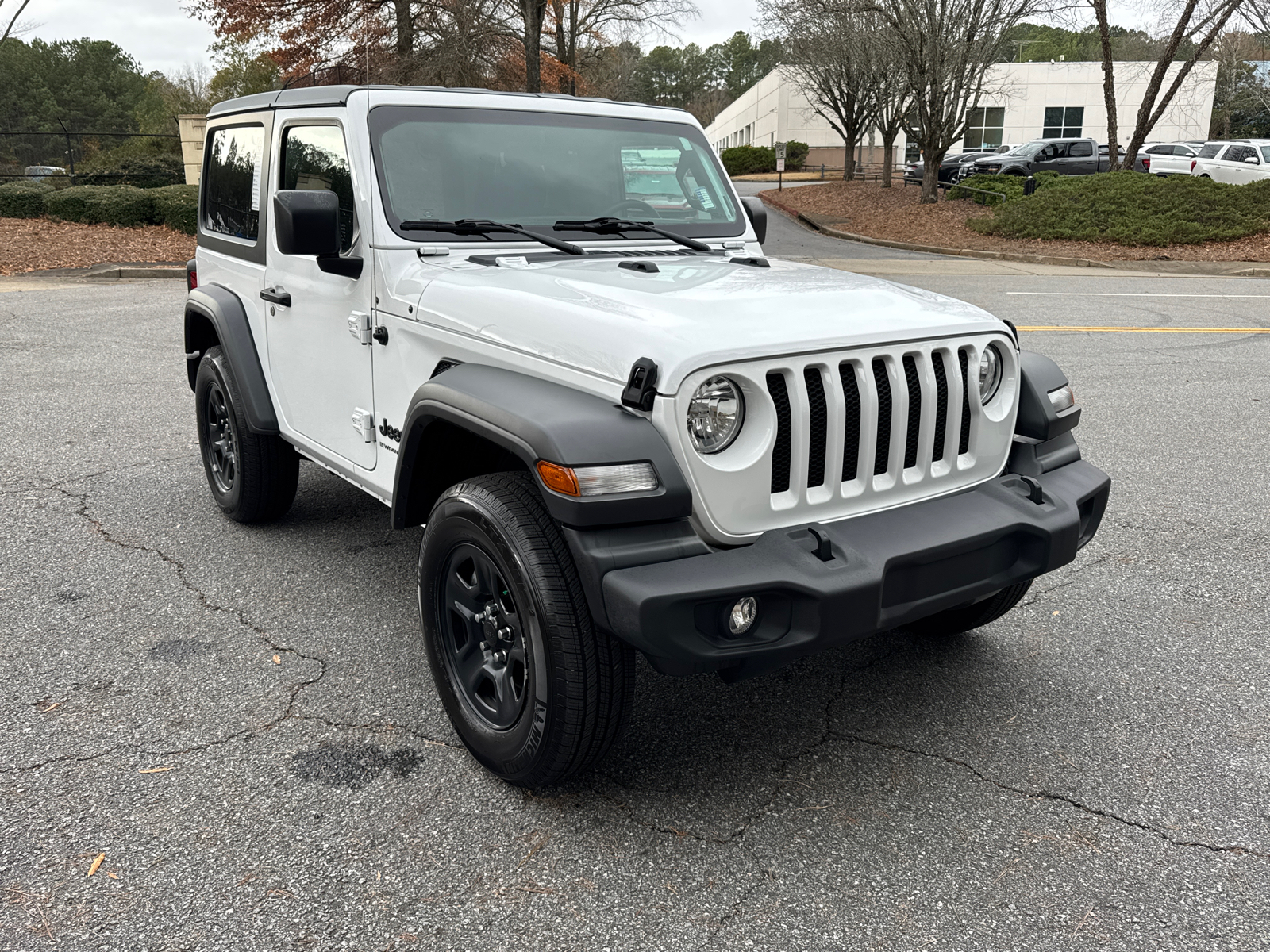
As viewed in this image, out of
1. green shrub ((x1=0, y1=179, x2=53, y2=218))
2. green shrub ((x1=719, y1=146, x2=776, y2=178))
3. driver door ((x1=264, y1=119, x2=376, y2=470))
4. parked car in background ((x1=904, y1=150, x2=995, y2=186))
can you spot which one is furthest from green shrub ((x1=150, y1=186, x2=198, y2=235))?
green shrub ((x1=719, y1=146, x2=776, y2=178))

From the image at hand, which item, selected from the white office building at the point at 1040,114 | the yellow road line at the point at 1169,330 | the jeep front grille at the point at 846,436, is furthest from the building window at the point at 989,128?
the jeep front grille at the point at 846,436

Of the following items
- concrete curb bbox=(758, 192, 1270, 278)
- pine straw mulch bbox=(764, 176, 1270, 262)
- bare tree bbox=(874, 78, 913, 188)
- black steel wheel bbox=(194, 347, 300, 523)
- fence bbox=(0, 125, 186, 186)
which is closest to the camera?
black steel wheel bbox=(194, 347, 300, 523)

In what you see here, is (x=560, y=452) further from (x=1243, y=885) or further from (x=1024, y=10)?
(x=1024, y=10)

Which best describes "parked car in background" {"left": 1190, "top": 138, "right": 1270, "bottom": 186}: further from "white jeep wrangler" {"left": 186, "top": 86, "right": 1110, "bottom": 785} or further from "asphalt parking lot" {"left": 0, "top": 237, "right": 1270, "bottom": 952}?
"white jeep wrangler" {"left": 186, "top": 86, "right": 1110, "bottom": 785}

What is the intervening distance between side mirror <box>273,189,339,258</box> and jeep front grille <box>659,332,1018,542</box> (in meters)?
1.51

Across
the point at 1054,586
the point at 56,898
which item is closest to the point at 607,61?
the point at 1054,586

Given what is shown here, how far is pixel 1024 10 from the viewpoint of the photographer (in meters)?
22.3

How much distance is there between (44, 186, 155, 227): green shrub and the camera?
63.5 feet

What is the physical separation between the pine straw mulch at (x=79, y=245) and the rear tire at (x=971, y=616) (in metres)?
15.7

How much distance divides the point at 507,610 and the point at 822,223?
2375cm

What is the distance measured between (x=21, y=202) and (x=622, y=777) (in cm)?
2216

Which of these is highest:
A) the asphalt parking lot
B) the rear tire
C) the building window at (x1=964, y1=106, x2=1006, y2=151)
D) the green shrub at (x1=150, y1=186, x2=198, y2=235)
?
the building window at (x1=964, y1=106, x2=1006, y2=151)

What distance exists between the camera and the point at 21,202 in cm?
2038

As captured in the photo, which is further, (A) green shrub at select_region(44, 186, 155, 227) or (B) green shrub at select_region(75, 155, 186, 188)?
(B) green shrub at select_region(75, 155, 186, 188)
